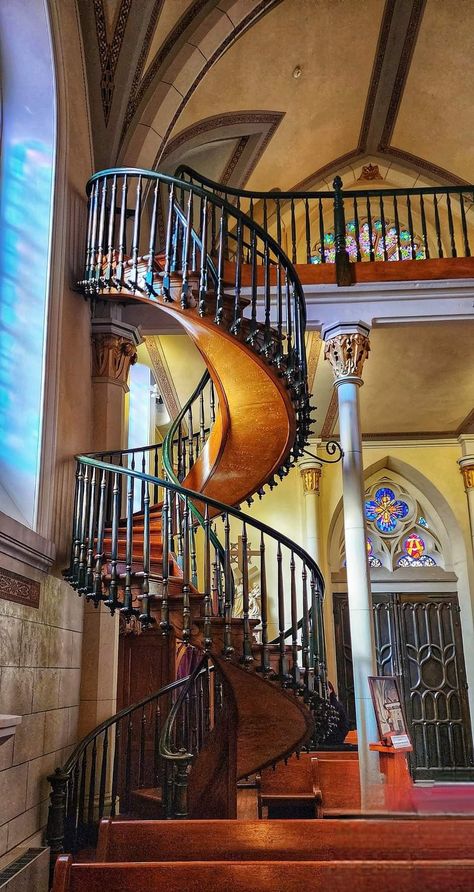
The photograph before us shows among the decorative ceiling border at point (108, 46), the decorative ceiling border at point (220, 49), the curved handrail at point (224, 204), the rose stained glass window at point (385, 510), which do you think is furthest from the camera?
the rose stained glass window at point (385, 510)

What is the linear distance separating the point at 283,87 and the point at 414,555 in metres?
6.84

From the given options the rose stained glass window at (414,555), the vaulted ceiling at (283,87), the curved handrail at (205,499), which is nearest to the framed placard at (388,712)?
the curved handrail at (205,499)

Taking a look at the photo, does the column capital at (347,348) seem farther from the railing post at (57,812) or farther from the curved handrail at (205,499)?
the railing post at (57,812)

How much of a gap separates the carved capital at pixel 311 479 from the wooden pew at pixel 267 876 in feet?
28.3

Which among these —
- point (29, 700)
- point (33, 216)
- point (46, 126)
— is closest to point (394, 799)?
point (29, 700)

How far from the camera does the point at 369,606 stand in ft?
20.1

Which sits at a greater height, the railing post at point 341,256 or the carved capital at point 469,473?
the railing post at point 341,256

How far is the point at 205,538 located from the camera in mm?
4797

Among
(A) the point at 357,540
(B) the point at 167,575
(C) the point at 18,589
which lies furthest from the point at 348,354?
(C) the point at 18,589

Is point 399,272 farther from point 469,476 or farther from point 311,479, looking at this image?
point 469,476

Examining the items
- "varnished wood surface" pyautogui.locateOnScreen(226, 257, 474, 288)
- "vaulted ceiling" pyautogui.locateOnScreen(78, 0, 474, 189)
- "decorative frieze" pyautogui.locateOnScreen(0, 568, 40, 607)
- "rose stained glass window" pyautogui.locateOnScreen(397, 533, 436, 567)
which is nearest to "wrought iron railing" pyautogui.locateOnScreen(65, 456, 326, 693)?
"decorative frieze" pyautogui.locateOnScreen(0, 568, 40, 607)

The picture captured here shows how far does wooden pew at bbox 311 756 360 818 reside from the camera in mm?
5766

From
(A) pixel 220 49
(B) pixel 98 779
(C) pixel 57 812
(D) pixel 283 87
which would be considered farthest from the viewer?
(D) pixel 283 87

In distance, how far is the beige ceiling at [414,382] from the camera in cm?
803
